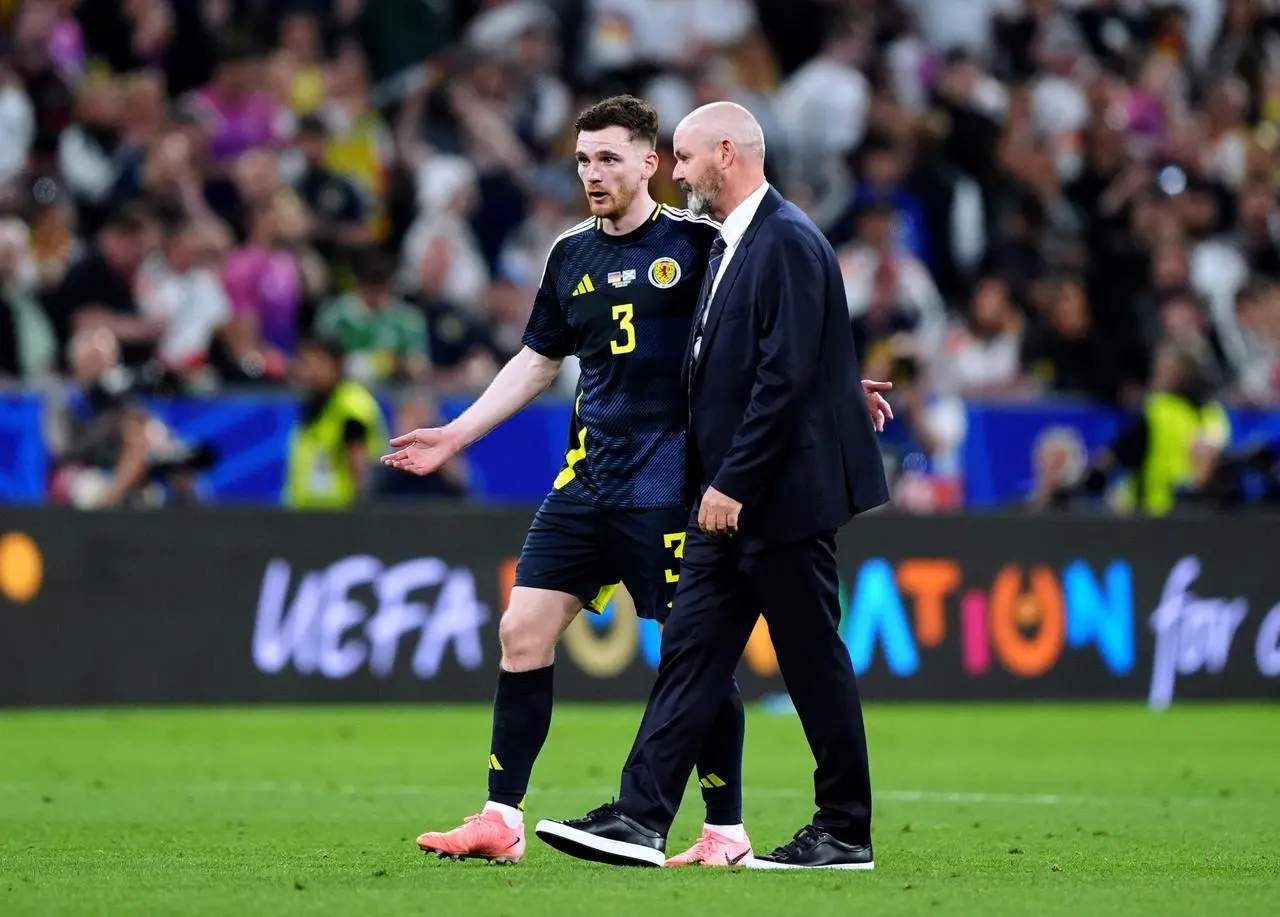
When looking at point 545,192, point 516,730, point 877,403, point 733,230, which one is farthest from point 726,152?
point 545,192

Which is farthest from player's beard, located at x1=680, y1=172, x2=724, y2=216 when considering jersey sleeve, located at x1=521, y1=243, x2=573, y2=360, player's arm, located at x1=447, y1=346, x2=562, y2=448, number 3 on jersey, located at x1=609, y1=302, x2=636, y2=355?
player's arm, located at x1=447, y1=346, x2=562, y2=448

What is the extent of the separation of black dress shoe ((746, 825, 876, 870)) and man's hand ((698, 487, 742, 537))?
1.03 meters

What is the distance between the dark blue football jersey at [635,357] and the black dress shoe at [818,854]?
1.23m

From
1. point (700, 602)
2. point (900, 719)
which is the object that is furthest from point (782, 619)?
point (900, 719)

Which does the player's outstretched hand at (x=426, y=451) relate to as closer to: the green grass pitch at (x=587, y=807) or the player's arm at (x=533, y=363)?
the player's arm at (x=533, y=363)

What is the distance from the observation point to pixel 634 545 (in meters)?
7.97

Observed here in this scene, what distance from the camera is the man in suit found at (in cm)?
734

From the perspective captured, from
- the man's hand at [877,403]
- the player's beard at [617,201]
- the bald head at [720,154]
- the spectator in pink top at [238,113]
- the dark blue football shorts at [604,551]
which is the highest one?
the spectator in pink top at [238,113]

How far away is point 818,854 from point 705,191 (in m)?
2.19

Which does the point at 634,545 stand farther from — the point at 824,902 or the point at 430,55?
the point at 430,55

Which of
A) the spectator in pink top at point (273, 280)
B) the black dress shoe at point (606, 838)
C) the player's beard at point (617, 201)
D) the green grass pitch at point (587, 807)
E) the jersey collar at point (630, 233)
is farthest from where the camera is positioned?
the spectator in pink top at point (273, 280)

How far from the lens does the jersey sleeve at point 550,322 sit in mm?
8227

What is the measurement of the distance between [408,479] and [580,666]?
1775 millimetres

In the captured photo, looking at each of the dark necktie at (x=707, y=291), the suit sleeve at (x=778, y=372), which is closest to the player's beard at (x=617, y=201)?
the dark necktie at (x=707, y=291)
